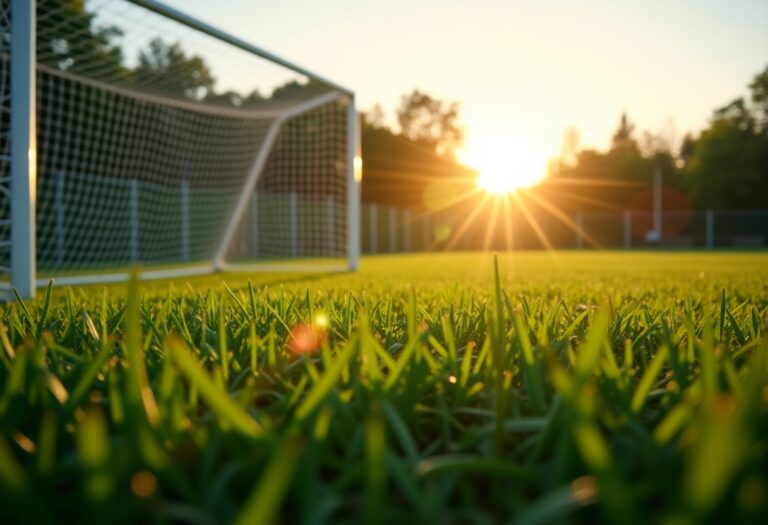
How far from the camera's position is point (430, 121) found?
4194cm

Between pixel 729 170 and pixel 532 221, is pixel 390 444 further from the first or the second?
pixel 729 170

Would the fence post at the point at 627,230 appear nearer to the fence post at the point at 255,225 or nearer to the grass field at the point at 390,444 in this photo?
the fence post at the point at 255,225

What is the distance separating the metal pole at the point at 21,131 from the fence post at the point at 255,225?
8953 mm

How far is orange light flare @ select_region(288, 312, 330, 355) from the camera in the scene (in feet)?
3.59

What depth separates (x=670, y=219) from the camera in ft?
106

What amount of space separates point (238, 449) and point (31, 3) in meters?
3.67

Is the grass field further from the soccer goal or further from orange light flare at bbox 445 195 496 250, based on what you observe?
orange light flare at bbox 445 195 496 250

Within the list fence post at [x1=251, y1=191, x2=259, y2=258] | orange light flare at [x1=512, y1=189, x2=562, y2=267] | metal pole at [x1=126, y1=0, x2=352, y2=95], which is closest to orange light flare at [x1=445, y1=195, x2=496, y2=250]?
orange light flare at [x1=512, y1=189, x2=562, y2=267]

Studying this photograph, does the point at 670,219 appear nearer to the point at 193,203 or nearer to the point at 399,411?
the point at 193,203

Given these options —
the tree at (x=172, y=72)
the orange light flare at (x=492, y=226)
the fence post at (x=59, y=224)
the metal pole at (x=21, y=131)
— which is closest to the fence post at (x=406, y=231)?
the orange light flare at (x=492, y=226)

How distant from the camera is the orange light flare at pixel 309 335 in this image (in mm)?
1093

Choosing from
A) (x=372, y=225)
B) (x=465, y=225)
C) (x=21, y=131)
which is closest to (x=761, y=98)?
(x=465, y=225)

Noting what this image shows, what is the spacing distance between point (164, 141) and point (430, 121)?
113 feet

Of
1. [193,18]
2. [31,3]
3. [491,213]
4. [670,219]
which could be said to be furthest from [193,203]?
[670,219]
